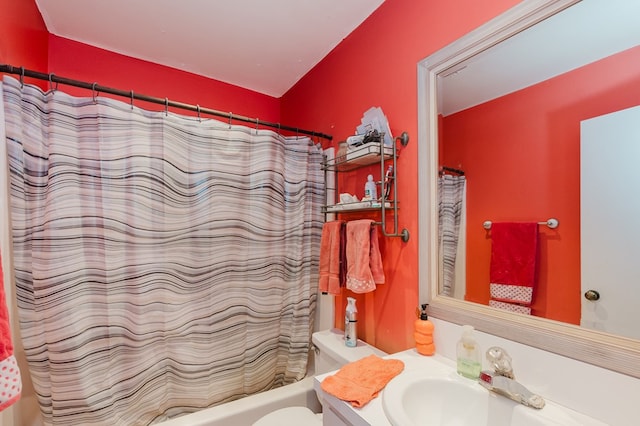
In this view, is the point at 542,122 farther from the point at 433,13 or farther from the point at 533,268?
the point at 433,13

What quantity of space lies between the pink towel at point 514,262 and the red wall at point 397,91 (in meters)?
0.29

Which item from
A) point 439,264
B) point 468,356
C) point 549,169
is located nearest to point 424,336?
point 468,356

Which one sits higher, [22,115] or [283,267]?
[22,115]

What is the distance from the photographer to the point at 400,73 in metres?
1.28

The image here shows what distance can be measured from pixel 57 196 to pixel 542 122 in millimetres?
1823

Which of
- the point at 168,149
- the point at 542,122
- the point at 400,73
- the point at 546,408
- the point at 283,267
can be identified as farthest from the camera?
the point at 283,267

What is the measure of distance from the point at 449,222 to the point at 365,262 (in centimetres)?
39

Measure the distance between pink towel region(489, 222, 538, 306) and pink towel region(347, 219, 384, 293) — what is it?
45 centimetres

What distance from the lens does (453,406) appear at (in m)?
0.87

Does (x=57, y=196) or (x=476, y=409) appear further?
(x=57, y=196)

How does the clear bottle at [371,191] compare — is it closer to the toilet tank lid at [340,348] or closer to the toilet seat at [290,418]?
the toilet tank lid at [340,348]

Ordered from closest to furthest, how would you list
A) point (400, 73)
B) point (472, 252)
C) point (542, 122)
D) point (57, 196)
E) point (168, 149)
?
point (542, 122)
point (472, 252)
point (57, 196)
point (400, 73)
point (168, 149)

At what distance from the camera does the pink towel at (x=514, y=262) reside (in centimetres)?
90

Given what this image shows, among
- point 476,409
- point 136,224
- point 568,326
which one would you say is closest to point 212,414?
point 136,224
